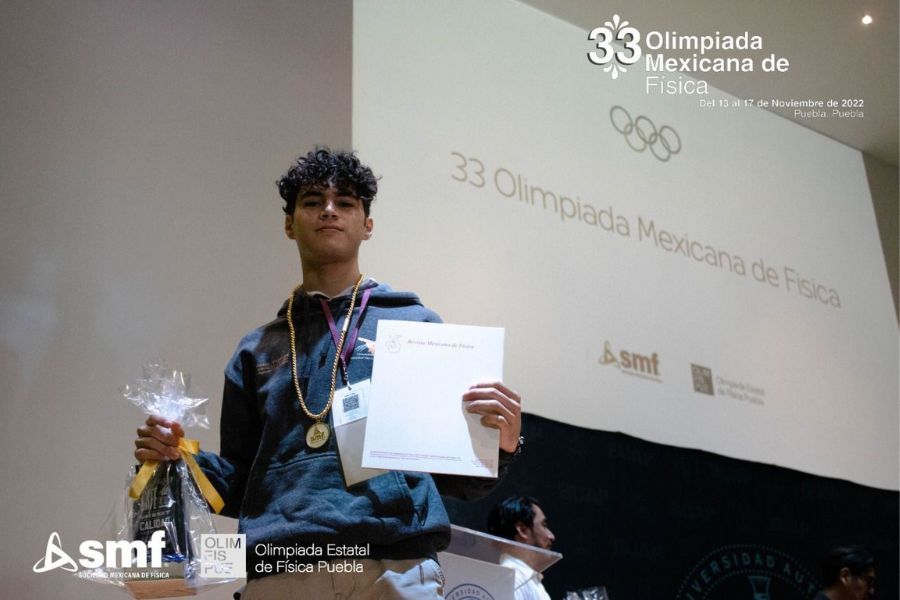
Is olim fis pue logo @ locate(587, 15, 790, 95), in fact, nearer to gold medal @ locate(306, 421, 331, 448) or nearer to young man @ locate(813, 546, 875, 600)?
young man @ locate(813, 546, 875, 600)

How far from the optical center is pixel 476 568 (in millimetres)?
2805

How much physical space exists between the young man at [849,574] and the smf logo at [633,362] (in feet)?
3.42

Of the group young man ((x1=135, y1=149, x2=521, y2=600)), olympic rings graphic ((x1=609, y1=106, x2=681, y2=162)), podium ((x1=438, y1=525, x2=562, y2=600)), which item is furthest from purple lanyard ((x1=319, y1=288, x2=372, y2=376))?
olympic rings graphic ((x1=609, y1=106, x2=681, y2=162))

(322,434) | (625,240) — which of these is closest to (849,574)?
(625,240)

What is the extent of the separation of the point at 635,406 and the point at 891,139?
2901 mm

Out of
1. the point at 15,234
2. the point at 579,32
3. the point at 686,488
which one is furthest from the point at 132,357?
the point at 579,32

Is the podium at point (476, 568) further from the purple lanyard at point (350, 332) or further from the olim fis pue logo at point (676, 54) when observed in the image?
the olim fis pue logo at point (676, 54)

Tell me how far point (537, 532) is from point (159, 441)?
2.01m

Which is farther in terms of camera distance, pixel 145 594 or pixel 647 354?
pixel 647 354

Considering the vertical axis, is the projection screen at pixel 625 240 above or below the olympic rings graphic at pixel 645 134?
below

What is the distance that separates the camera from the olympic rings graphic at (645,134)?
4.61 m

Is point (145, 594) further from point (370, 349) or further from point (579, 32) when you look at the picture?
point (579, 32)

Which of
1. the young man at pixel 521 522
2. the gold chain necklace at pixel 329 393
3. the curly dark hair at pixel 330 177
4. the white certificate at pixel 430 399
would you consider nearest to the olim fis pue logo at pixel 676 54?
the young man at pixel 521 522

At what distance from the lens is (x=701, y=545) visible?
423 centimetres
